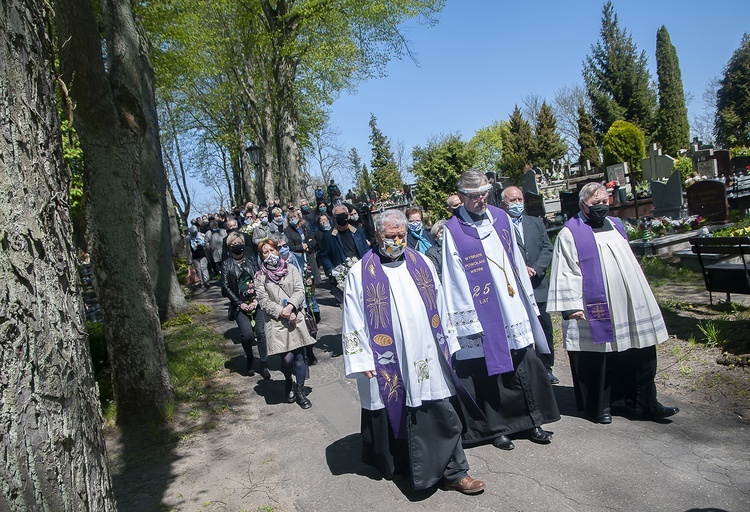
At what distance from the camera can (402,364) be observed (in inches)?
169

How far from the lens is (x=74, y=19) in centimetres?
649

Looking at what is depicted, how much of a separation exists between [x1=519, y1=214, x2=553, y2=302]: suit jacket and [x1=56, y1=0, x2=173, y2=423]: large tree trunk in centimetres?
420

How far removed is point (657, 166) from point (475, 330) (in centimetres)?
2003

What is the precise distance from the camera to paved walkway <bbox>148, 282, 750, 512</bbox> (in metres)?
3.89

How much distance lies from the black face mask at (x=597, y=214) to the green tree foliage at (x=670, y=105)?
138 feet

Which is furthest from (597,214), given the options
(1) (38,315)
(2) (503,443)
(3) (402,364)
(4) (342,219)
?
(4) (342,219)

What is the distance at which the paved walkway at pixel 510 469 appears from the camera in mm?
3891

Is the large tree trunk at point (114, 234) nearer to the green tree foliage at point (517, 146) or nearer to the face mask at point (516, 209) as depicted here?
the face mask at point (516, 209)

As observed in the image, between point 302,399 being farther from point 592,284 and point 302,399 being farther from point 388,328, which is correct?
point 592,284

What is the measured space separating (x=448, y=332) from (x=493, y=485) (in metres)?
1.16

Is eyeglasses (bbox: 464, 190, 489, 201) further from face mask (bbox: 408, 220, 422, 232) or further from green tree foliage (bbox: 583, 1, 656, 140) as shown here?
green tree foliage (bbox: 583, 1, 656, 140)

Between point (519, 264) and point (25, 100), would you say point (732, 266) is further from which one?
point (25, 100)

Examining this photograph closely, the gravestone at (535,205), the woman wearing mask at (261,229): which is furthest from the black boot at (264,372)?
the gravestone at (535,205)

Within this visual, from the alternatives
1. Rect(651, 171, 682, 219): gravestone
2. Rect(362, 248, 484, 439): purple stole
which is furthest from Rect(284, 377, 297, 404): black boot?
Rect(651, 171, 682, 219): gravestone
